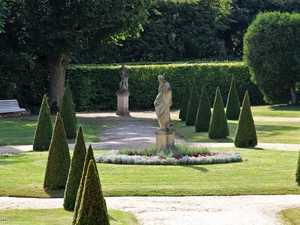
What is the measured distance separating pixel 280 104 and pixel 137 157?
82.5 feet

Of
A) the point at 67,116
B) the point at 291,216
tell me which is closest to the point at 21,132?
the point at 67,116

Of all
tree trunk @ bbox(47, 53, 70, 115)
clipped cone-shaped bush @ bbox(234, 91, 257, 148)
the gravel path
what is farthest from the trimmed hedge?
the gravel path

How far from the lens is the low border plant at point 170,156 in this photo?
69.1ft

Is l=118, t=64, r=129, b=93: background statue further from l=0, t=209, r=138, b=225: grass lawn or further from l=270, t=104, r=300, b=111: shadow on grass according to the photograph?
l=0, t=209, r=138, b=225: grass lawn

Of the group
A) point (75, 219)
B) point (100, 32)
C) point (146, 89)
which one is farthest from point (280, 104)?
point (75, 219)

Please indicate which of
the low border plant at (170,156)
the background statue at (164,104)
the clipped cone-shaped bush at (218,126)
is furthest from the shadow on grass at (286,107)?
the background statue at (164,104)

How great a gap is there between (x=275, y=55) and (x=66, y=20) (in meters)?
13.1

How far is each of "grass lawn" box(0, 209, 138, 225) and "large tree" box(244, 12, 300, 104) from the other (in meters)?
30.0

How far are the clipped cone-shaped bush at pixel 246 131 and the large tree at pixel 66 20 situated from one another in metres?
15.1

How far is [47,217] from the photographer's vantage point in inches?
554

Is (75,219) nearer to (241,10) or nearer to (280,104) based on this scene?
(280,104)

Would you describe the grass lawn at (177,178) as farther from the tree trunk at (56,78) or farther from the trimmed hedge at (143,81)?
the trimmed hedge at (143,81)

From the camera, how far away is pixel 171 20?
60.6 meters

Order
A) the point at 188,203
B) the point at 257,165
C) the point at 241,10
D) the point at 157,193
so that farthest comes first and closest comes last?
the point at 241,10
the point at 257,165
the point at 157,193
the point at 188,203
